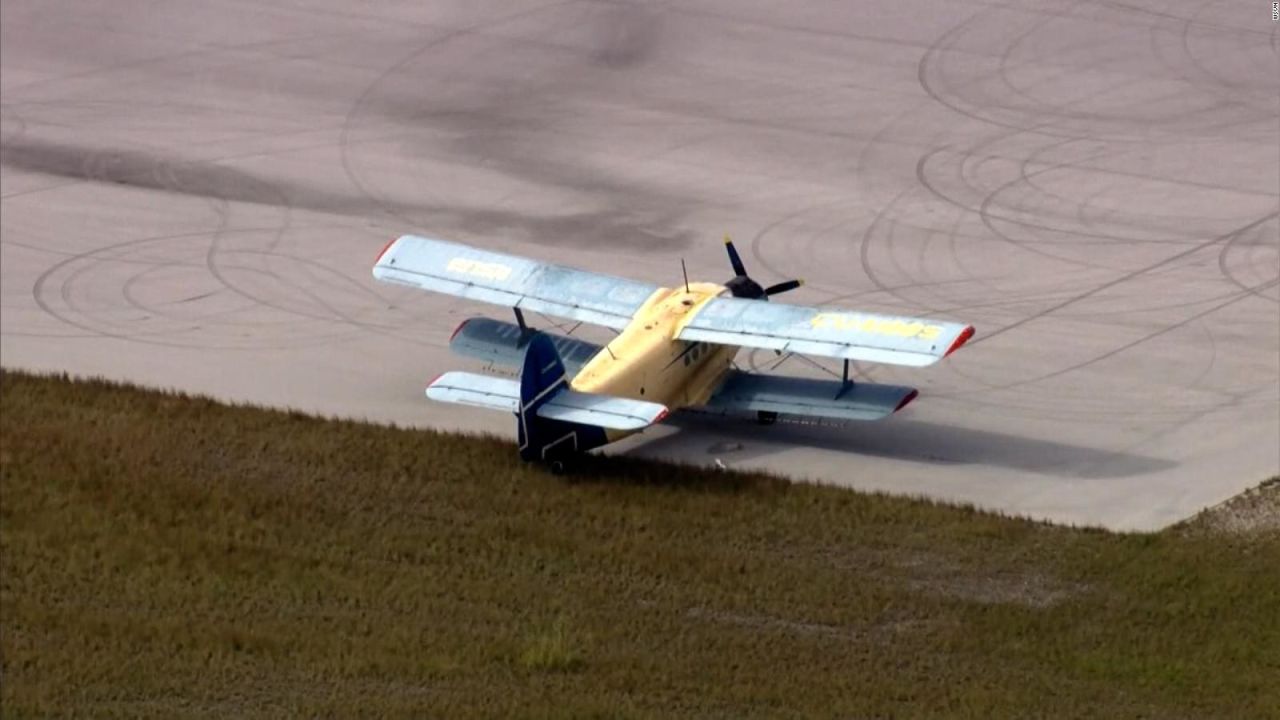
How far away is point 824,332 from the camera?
31.4m

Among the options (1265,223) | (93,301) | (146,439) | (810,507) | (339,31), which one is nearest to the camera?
(810,507)

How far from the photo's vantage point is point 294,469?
104 feet

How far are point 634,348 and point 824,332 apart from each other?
2.77 metres

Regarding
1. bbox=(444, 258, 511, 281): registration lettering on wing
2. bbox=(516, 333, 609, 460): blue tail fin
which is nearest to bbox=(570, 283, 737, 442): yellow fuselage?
bbox=(516, 333, 609, 460): blue tail fin

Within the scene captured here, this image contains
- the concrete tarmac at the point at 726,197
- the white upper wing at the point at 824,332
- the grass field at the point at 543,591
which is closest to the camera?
the grass field at the point at 543,591

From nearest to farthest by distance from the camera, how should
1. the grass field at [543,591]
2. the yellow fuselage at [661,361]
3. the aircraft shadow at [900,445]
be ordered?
the grass field at [543,591] < the yellow fuselage at [661,361] < the aircraft shadow at [900,445]

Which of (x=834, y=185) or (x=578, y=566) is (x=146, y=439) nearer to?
(x=578, y=566)

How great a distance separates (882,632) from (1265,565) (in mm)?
5623

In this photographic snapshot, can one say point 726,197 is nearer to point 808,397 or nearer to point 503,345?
point 503,345

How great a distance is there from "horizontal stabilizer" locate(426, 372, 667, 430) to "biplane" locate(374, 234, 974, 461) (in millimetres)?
20

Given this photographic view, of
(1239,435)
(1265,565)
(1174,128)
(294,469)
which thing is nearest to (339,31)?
(1174,128)

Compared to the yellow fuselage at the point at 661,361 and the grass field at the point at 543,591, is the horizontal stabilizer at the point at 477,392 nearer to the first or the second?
the yellow fuselage at the point at 661,361

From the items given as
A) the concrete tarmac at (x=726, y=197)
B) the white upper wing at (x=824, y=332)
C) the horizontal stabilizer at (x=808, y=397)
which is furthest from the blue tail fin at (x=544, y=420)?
the horizontal stabilizer at (x=808, y=397)

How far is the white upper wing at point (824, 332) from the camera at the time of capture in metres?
30.4
